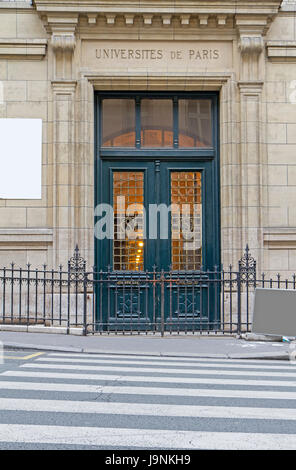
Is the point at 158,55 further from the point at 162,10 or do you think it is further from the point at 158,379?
the point at 158,379

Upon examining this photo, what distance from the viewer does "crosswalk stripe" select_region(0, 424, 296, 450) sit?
508cm

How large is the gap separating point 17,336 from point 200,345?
3596 millimetres

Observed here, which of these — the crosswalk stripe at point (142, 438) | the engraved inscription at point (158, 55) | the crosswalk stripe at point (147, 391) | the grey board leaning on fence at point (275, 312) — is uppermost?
the engraved inscription at point (158, 55)

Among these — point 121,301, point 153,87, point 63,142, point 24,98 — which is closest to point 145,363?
point 121,301

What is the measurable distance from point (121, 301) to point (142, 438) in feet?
31.8

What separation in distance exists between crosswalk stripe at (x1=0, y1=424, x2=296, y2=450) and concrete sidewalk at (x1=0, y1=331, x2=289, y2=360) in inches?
208

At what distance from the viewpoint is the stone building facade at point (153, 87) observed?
14.5 metres

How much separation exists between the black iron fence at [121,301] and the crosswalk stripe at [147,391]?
18.3 ft

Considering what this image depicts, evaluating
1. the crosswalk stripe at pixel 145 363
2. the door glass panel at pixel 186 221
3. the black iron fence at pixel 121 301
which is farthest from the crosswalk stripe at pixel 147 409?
the door glass panel at pixel 186 221

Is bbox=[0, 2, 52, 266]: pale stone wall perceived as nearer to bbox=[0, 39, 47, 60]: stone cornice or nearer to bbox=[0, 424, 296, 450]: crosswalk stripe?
bbox=[0, 39, 47, 60]: stone cornice

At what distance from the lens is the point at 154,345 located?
11680 mm

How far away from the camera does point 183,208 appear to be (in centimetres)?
1535

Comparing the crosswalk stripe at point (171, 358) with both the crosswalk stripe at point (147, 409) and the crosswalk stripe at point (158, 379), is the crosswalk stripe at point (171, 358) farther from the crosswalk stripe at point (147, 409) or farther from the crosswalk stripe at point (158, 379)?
the crosswalk stripe at point (147, 409)
